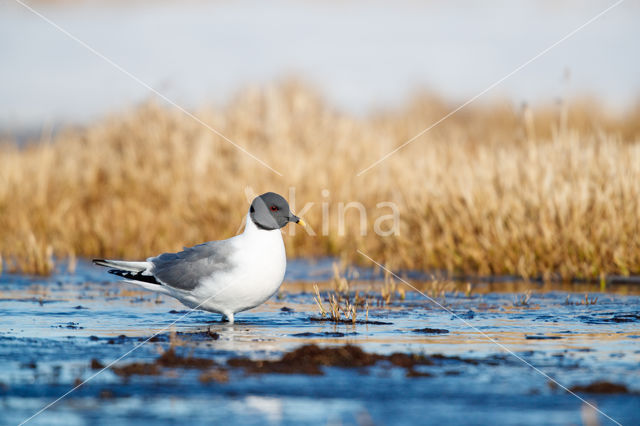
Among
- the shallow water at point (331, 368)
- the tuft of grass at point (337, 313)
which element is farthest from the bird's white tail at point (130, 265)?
the tuft of grass at point (337, 313)

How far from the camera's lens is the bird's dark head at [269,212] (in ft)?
24.5

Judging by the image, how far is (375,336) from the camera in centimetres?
678

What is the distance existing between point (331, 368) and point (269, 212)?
215cm

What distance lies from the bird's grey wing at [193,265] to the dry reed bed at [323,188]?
3.65 metres

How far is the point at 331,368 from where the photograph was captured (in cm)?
567

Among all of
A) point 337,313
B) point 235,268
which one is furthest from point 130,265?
point 337,313

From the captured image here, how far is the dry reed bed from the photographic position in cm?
1020

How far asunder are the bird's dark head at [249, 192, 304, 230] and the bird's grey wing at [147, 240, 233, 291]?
1.05ft

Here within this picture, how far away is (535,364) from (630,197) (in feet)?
16.0

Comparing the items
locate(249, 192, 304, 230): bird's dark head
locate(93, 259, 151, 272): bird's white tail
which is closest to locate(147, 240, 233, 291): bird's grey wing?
locate(93, 259, 151, 272): bird's white tail

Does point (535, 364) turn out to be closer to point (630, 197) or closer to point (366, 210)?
point (630, 197)

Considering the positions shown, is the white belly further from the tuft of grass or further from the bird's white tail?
the bird's white tail

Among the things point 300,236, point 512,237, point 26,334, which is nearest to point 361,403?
point 26,334

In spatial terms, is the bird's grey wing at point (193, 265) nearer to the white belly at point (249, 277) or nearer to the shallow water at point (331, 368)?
the white belly at point (249, 277)
